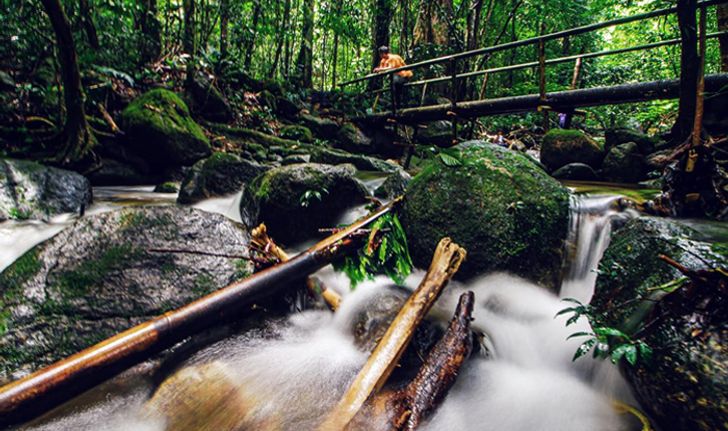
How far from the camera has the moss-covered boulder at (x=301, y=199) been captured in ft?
13.9

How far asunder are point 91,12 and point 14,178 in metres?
6.18

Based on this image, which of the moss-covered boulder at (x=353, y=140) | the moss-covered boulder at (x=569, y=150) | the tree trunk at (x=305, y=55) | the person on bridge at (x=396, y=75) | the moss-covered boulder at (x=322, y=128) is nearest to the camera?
the moss-covered boulder at (x=569, y=150)

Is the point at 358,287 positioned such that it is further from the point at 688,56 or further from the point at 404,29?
the point at 404,29

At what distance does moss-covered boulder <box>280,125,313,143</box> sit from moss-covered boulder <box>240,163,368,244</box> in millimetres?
7429

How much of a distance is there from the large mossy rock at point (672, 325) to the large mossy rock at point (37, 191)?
20.1 feet

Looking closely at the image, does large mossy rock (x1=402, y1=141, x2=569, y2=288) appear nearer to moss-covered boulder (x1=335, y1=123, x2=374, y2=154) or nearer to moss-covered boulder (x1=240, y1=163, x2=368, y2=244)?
moss-covered boulder (x1=240, y1=163, x2=368, y2=244)

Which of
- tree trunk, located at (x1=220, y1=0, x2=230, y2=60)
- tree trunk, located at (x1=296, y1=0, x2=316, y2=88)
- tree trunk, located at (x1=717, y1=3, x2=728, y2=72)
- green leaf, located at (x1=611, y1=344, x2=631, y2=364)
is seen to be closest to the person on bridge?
tree trunk, located at (x1=220, y1=0, x2=230, y2=60)

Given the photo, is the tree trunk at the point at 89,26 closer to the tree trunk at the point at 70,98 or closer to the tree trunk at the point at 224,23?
the tree trunk at the point at 70,98

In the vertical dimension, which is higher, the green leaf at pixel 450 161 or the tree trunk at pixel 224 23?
the tree trunk at pixel 224 23

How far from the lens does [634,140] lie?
7781 millimetres

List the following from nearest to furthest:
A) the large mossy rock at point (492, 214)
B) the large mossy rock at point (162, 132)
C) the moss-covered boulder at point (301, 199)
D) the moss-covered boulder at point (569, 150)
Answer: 1. the large mossy rock at point (492, 214)
2. the moss-covered boulder at point (301, 199)
3. the large mossy rock at point (162, 132)
4. the moss-covered boulder at point (569, 150)

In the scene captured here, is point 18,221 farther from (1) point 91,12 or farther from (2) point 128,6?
(1) point 91,12

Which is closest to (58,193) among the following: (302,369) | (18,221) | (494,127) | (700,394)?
(18,221)

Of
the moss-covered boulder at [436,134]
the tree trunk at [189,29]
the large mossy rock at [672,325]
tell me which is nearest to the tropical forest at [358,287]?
the large mossy rock at [672,325]
